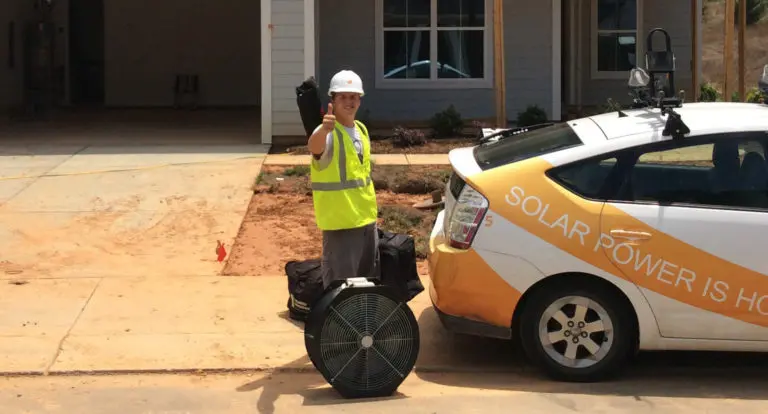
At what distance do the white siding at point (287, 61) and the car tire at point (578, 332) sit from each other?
8838 millimetres

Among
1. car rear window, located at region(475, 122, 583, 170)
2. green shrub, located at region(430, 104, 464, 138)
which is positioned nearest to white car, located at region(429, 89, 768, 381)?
car rear window, located at region(475, 122, 583, 170)

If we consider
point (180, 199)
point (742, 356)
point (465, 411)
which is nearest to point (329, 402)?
point (465, 411)

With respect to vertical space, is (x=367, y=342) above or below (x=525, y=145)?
below

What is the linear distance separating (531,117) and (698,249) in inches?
389

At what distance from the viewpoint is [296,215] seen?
31.9 ft

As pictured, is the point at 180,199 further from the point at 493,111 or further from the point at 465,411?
the point at 493,111

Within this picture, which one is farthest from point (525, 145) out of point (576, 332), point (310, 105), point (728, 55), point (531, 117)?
point (531, 117)

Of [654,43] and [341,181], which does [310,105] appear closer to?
[341,181]

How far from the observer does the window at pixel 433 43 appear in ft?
52.1

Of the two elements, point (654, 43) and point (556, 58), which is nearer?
point (556, 58)

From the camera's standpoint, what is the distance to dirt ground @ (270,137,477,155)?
1345 cm

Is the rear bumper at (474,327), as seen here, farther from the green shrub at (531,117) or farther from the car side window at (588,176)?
the green shrub at (531,117)

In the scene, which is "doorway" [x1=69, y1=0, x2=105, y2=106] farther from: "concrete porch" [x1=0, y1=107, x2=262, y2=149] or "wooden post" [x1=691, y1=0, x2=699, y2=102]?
"wooden post" [x1=691, y1=0, x2=699, y2=102]

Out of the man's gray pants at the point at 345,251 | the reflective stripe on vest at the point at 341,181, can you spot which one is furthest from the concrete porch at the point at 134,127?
the reflective stripe on vest at the point at 341,181
